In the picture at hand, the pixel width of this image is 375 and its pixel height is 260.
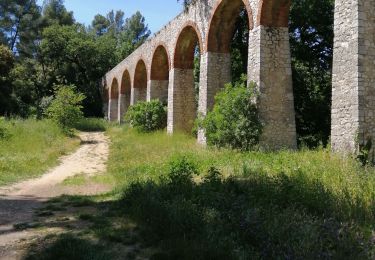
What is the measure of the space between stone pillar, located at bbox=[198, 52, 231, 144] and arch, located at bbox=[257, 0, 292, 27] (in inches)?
137

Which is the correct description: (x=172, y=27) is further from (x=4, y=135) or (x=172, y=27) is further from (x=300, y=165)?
(x=300, y=165)

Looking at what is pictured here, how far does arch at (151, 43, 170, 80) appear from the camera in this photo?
72.3 feet

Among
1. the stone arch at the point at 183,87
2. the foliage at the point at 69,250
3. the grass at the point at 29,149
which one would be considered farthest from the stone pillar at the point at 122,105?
the foliage at the point at 69,250

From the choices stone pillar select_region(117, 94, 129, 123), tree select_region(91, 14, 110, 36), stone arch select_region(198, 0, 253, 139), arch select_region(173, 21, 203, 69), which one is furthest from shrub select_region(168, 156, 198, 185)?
tree select_region(91, 14, 110, 36)

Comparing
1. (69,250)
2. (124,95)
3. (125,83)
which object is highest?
(125,83)

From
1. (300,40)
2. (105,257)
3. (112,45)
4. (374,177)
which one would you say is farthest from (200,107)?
(112,45)

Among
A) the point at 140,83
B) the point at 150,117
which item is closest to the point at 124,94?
the point at 140,83

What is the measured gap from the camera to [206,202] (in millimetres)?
5777

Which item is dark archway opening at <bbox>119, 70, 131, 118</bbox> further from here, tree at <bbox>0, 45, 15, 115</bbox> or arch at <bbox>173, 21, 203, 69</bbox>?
arch at <bbox>173, 21, 203, 69</bbox>

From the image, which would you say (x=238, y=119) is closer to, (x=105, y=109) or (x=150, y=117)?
(x=150, y=117)

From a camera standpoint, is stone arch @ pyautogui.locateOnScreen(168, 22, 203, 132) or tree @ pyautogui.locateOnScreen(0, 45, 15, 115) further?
tree @ pyautogui.locateOnScreen(0, 45, 15, 115)

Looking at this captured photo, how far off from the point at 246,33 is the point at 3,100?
14.3 metres

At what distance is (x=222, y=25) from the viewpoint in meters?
14.4

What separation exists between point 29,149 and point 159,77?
10.1m
